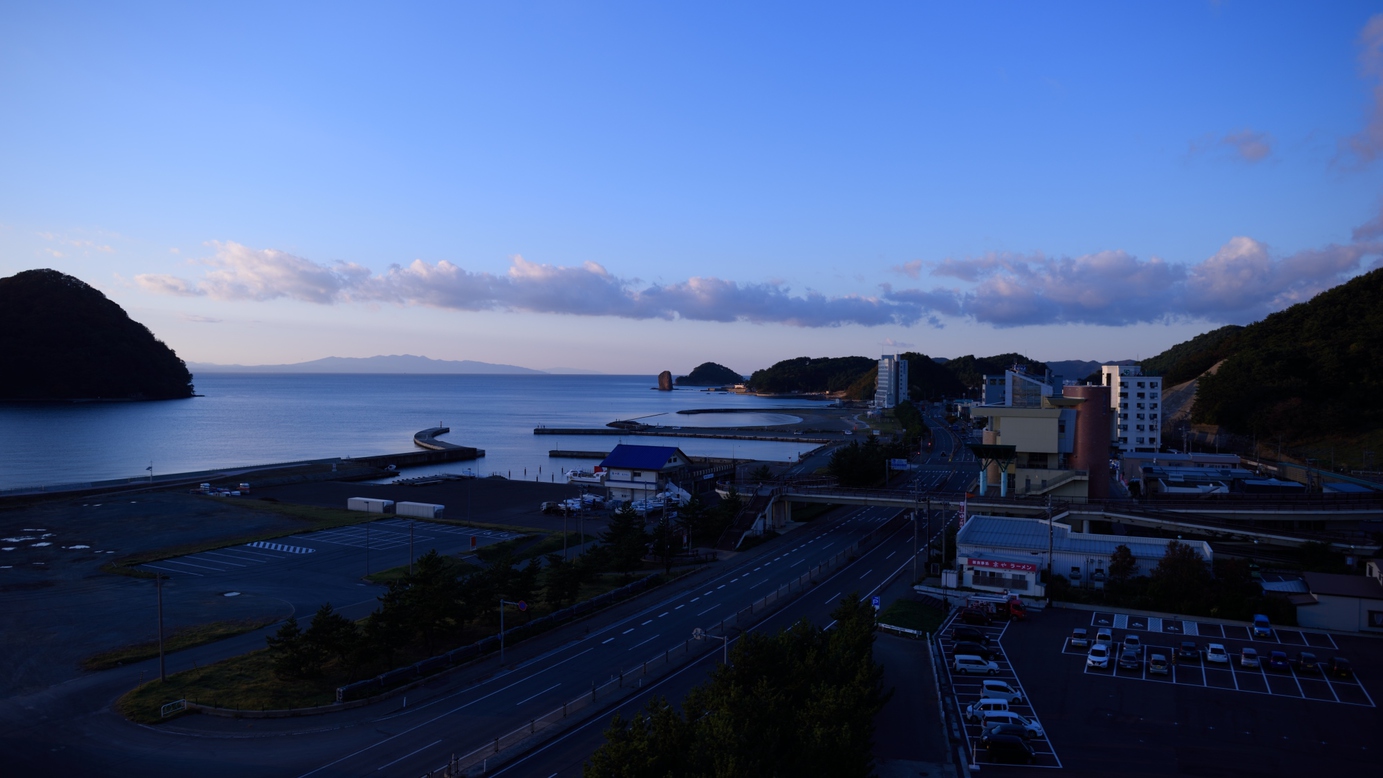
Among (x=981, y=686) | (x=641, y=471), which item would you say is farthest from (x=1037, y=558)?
(x=641, y=471)

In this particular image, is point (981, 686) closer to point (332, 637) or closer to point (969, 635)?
point (969, 635)

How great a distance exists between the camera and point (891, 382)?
568ft

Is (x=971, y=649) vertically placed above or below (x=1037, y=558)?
below

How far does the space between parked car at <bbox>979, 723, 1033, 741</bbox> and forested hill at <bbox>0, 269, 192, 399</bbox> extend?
208m

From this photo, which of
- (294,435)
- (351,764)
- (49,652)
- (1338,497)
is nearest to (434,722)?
(351,764)

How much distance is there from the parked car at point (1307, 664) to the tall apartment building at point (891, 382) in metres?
151

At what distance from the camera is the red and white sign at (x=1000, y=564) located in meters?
30.0

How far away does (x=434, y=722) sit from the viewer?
18.5 m

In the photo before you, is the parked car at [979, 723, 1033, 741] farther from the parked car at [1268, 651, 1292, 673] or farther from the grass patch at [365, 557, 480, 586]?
the grass patch at [365, 557, 480, 586]

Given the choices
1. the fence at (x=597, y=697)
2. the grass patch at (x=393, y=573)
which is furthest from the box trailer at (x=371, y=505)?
the fence at (x=597, y=697)

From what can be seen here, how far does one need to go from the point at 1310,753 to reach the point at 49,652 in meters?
34.9

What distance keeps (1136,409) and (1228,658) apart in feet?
217

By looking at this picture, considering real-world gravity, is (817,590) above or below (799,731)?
below

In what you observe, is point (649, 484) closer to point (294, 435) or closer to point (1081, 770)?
point (1081, 770)
